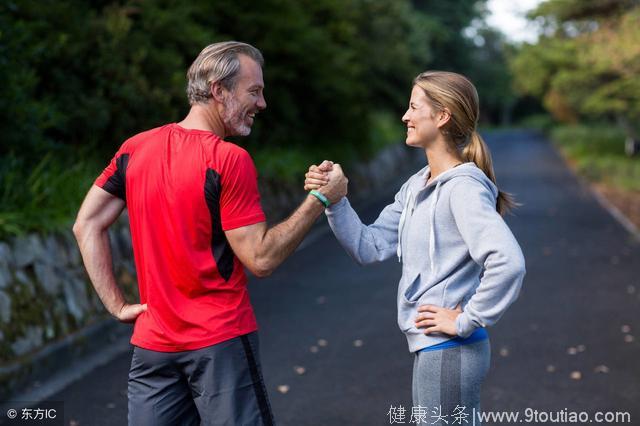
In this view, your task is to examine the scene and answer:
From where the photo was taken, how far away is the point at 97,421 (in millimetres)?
5395

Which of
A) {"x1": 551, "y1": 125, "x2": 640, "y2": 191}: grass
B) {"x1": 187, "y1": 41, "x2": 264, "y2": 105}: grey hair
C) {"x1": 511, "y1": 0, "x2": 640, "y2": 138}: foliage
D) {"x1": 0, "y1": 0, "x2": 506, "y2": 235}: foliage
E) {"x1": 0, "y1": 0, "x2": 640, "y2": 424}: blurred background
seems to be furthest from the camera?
{"x1": 551, "y1": 125, "x2": 640, "y2": 191}: grass

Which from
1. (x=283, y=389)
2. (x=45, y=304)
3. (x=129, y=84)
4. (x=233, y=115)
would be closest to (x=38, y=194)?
(x=45, y=304)

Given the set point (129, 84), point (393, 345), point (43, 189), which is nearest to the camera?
point (393, 345)

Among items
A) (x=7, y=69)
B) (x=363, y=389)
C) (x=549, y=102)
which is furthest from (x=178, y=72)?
(x=549, y=102)

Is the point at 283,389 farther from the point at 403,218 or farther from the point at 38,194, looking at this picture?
the point at 38,194

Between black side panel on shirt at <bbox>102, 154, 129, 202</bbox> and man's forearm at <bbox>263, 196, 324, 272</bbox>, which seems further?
black side panel on shirt at <bbox>102, 154, 129, 202</bbox>

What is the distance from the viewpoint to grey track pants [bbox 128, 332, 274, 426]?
2.85 metres

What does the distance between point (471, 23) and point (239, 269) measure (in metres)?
52.7

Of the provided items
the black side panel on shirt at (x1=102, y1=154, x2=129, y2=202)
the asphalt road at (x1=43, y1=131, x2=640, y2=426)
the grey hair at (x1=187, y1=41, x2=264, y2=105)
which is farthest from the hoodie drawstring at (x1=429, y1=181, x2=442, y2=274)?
the asphalt road at (x1=43, y1=131, x2=640, y2=426)

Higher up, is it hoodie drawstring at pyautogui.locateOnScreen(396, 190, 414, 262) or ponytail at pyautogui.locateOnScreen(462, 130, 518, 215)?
ponytail at pyautogui.locateOnScreen(462, 130, 518, 215)

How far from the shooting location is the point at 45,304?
6.84m

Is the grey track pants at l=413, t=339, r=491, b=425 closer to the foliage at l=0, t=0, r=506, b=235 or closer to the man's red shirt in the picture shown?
the man's red shirt

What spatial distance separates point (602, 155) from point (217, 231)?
101ft

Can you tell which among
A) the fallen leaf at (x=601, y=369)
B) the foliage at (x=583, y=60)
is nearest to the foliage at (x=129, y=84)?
the fallen leaf at (x=601, y=369)
